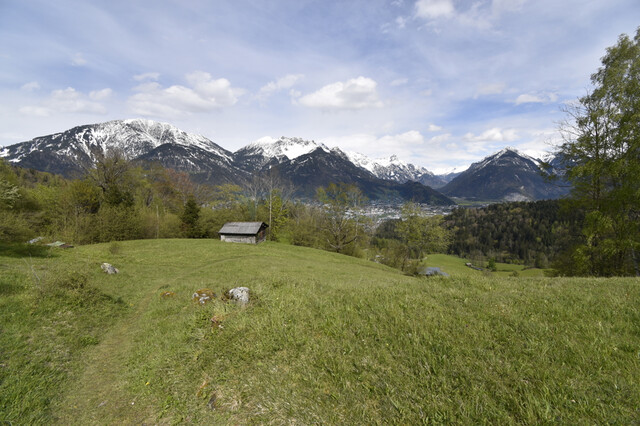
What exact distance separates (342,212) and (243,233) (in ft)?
67.2

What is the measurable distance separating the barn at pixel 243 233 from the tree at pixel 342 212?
1454 centimetres

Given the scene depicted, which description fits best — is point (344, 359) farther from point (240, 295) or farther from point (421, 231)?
point (421, 231)

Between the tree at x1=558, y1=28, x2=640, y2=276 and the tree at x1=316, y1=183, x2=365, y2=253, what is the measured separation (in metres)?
32.1

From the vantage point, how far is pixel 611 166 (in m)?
16.8

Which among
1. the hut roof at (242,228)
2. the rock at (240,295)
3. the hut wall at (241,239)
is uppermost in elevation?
the rock at (240,295)

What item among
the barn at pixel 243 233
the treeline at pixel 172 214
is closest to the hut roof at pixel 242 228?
the barn at pixel 243 233

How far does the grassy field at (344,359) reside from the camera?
177 inches

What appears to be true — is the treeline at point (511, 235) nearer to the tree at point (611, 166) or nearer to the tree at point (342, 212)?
the tree at point (342, 212)

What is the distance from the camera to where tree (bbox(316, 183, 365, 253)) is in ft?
159

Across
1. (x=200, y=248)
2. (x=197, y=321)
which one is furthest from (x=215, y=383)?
(x=200, y=248)

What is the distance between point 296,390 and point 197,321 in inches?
230

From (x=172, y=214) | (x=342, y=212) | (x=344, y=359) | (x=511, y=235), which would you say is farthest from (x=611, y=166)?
(x=511, y=235)

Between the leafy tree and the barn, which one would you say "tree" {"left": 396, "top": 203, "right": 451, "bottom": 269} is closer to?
the barn

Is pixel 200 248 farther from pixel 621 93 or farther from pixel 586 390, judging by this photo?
pixel 621 93
